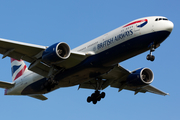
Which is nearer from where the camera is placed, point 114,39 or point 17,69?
point 114,39

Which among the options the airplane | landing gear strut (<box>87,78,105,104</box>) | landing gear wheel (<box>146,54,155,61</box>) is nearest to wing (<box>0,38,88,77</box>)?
the airplane

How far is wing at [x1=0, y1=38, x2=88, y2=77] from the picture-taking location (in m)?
27.6

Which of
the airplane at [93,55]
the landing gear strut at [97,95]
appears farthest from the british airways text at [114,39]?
the landing gear strut at [97,95]

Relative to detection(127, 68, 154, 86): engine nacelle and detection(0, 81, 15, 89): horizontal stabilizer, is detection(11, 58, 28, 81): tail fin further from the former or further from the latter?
detection(127, 68, 154, 86): engine nacelle

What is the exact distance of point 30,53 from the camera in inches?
1131

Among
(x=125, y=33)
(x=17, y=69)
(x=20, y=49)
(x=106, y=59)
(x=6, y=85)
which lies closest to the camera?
(x=125, y=33)

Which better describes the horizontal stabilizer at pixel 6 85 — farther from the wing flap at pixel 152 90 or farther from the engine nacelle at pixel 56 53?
the wing flap at pixel 152 90

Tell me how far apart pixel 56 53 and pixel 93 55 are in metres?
3.57

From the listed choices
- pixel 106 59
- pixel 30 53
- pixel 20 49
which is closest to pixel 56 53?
pixel 30 53

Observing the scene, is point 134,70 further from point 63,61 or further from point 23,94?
point 23,94

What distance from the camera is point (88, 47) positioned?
95.5ft

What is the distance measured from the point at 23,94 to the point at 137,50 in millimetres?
15275

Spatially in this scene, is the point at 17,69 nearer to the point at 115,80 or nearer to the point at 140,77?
the point at 115,80

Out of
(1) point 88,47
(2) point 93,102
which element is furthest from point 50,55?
(2) point 93,102
